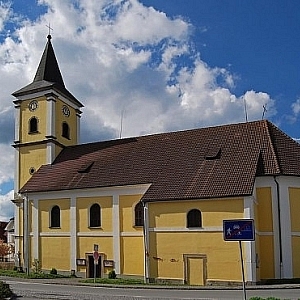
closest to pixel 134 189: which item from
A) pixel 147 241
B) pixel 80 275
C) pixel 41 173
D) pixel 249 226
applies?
pixel 147 241

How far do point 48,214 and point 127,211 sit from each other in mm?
7475

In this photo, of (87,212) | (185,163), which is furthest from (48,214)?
(185,163)

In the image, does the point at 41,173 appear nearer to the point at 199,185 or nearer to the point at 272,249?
the point at 199,185

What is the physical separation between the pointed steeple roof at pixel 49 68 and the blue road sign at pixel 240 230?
33.0 metres

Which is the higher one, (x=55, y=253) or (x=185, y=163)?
(x=185, y=163)

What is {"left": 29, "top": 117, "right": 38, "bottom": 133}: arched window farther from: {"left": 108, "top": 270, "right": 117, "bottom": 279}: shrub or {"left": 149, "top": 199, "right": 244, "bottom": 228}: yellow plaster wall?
{"left": 149, "top": 199, "right": 244, "bottom": 228}: yellow plaster wall

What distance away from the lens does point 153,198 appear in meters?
31.5

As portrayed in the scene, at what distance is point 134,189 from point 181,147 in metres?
4.71

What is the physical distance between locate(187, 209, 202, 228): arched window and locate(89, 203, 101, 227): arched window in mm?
8044

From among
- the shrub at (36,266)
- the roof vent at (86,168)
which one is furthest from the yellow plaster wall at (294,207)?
the shrub at (36,266)

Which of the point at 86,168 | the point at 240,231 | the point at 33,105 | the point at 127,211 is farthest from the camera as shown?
the point at 33,105

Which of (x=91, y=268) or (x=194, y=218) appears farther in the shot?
(x=91, y=268)

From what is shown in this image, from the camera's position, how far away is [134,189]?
113ft

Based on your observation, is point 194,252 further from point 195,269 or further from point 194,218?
point 194,218
